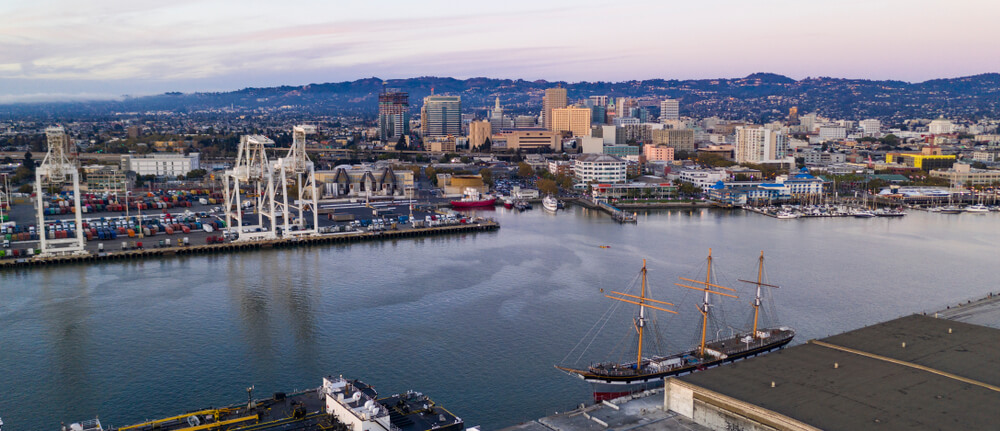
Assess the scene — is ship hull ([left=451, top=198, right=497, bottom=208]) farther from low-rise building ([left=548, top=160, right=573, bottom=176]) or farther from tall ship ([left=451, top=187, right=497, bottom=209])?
low-rise building ([left=548, top=160, right=573, bottom=176])

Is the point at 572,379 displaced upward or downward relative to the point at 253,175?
downward

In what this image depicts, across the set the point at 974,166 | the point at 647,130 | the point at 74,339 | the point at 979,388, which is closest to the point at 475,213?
the point at 74,339

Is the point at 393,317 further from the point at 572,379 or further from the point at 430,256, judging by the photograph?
the point at 430,256

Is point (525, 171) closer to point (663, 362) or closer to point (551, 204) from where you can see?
point (551, 204)

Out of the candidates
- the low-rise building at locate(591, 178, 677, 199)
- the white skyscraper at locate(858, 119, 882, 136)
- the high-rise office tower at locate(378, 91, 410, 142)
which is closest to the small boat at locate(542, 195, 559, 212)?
the low-rise building at locate(591, 178, 677, 199)

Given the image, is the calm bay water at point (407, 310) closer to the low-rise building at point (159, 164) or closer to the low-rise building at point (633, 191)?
the low-rise building at point (633, 191)

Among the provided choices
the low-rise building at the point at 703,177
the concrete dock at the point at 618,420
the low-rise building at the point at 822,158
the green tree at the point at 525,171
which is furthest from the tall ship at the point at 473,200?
the low-rise building at the point at 822,158
